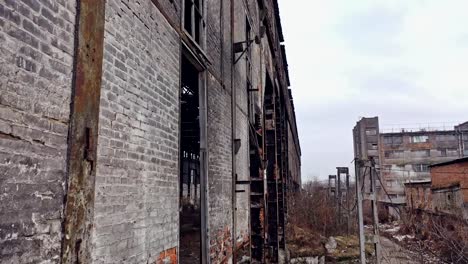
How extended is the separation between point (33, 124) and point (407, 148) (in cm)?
5895

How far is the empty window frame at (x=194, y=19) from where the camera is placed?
5395 mm

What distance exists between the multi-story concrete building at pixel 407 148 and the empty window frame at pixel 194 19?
50.4m

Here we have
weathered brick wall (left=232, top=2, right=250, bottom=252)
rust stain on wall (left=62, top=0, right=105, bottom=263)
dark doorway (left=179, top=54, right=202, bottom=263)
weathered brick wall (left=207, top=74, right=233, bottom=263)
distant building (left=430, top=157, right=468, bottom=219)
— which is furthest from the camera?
distant building (left=430, top=157, right=468, bottom=219)

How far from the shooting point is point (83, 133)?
254cm

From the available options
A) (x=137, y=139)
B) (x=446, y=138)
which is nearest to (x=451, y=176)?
(x=137, y=139)

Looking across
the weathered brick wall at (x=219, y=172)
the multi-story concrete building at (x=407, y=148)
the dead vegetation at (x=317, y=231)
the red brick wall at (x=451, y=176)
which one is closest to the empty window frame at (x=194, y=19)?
the weathered brick wall at (x=219, y=172)

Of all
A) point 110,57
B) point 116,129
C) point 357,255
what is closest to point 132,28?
point 110,57

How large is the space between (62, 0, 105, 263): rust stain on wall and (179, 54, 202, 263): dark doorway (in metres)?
2.65

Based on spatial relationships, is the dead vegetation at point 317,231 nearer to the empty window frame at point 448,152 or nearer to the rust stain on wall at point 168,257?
the rust stain on wall at point 168,257

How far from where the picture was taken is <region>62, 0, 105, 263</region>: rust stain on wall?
238cm

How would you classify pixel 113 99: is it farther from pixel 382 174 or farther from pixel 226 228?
pixel 382 174

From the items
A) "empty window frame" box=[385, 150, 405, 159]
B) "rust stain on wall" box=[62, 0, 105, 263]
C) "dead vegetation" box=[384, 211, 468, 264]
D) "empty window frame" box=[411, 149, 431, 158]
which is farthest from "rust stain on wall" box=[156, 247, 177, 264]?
"empty window frame" box=[411, 149, 431, 158]

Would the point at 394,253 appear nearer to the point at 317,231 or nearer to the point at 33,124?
the point at 317,231

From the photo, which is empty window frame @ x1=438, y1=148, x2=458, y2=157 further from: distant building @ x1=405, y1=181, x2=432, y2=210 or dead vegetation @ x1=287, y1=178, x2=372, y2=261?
dead vegetation @ x1=287, y1=178, x2=372, y2=261
